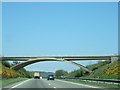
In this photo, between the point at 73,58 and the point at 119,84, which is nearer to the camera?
the point at 119,84

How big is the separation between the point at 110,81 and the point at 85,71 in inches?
2670

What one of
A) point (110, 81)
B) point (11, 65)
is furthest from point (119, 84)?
point (11, 65)

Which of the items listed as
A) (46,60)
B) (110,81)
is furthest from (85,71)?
(110,81)

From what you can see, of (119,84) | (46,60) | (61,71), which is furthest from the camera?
(61,71)

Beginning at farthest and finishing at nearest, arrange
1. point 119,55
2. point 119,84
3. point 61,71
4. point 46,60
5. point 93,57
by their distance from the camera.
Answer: point 61,71 → point 46,60 → point 93,57 → point 119,55 → point 119,84

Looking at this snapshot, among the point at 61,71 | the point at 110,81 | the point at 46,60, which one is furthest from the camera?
the point at 61,71

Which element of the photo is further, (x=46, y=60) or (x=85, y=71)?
(x=46, y=60)

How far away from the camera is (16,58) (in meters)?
113

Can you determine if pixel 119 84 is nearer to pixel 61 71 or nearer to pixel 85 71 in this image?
pixel 85 71

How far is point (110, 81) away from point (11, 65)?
87355 mm

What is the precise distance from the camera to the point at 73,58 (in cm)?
11056

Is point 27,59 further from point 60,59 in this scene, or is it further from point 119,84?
point 119,84

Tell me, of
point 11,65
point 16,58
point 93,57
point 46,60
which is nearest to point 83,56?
point 93,57

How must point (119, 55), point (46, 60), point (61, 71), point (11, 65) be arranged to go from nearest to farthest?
1. point (119, 55)
2. point (46, 60)
3. point (11, 65)
4. point (61, 71)
